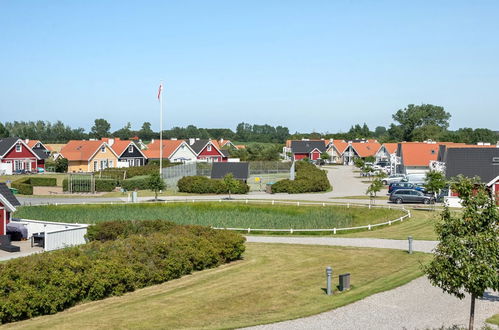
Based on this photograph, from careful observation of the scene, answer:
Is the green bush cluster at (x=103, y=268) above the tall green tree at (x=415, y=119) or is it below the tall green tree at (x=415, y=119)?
below

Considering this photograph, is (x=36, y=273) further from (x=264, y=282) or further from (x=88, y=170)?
(x=88, y=170)

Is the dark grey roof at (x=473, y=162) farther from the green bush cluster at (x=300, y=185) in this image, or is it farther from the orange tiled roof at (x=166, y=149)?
the orange tiled roof at (x=166, y=149)

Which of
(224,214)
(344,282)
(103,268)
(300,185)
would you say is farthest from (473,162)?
(103,268)

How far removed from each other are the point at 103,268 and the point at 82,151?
64.3 metres

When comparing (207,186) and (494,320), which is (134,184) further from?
(494,320)

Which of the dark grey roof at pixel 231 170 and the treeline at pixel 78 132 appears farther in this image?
the treeline at pixel 78 132

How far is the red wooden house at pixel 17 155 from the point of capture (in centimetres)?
7781

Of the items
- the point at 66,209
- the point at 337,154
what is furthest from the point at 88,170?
the point at 337,154

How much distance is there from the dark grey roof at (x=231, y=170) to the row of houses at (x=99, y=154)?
1663 centimetres

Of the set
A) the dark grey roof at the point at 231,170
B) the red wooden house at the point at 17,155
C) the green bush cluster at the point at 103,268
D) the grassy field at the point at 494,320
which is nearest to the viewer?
the grassy field at the point at 494,320

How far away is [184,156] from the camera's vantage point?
297 ft

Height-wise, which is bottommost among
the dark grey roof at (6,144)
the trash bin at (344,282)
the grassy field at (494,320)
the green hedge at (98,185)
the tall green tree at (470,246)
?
the grassy field at (494,320)

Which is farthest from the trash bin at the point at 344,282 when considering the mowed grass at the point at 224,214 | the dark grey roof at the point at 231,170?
the dark grey roof at the point at 231,170

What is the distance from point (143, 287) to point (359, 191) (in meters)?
41.3
